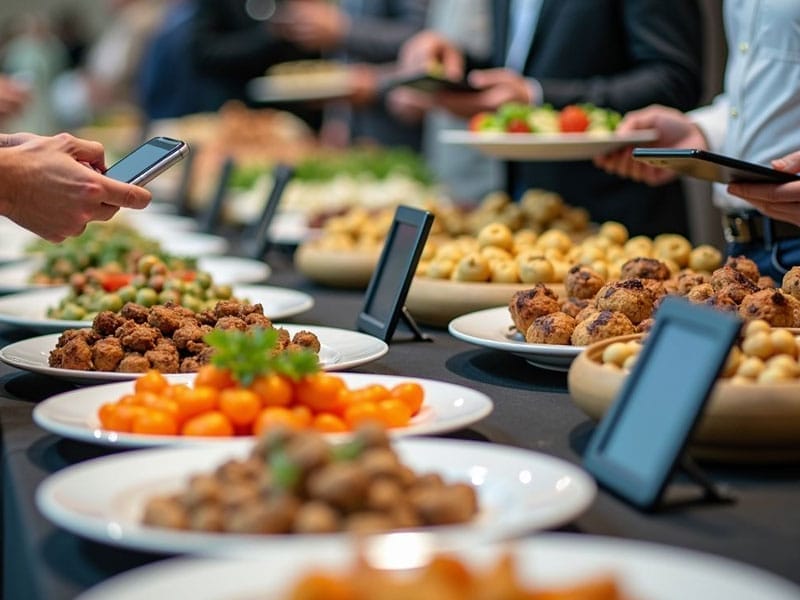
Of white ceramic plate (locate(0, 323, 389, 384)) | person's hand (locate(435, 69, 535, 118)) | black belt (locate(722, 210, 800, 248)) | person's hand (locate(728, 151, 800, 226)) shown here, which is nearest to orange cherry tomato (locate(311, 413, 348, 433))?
white ceramic plate (locate(0, 323, 389, 384))

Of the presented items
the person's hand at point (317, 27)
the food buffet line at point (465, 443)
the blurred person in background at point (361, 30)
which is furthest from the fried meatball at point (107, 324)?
the person's hand at point (317, 27)

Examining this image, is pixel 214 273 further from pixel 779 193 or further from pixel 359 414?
pixel 359 414

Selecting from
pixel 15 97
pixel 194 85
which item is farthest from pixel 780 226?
pixel 194 85

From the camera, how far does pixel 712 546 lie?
1.15 m

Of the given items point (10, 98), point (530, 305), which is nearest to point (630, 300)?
point (530, 305)

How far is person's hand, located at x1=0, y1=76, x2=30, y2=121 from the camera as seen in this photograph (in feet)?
16.4

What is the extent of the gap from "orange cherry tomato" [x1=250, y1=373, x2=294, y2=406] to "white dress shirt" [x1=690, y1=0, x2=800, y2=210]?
1.48 m

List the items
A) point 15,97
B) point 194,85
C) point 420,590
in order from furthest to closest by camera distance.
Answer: point 194,85
point 15,97
point 420,590

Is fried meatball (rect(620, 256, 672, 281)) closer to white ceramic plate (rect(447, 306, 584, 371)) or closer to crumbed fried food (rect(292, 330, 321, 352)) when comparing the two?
white ceramic plate (rect(447, 306, 584, 371))

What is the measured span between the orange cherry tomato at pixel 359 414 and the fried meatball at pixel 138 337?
513mm

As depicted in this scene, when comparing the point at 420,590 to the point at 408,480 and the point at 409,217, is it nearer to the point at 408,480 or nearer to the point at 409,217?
the point at 408,480

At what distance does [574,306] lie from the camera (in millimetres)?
1940

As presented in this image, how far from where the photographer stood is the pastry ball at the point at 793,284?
5.89 ft

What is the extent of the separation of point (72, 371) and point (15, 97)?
3.68 metres
